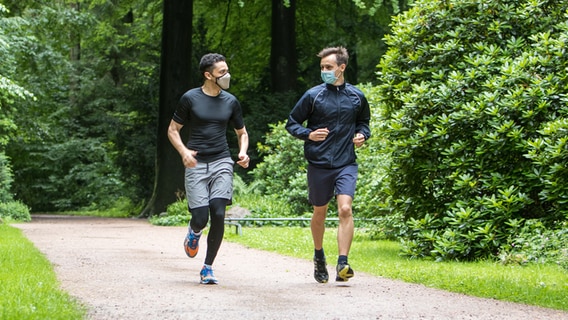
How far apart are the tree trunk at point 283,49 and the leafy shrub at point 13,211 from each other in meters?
7.93

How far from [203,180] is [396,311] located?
259 cm

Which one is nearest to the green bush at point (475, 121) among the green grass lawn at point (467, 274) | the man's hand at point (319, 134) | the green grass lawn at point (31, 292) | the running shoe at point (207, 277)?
the green grass lawn at point (467, 274)

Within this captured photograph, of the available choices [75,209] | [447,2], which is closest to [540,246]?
[447,2]

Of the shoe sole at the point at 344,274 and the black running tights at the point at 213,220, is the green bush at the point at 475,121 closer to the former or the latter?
the shoe sole at the point at 344,274

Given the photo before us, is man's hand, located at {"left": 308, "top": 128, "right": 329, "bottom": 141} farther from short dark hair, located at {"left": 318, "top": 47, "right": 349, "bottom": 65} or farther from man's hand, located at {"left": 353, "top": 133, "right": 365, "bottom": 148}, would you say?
short dark hair, located at {"left": 318, "top": 47, "right": 349, "bottom": 65}

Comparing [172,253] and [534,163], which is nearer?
[534,163]

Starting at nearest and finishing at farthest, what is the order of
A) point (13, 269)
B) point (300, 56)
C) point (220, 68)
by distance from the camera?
point (220, 68), point (13, 269), point (300, 56)

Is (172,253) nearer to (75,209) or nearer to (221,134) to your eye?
(221,134)

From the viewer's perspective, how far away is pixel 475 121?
10.3m

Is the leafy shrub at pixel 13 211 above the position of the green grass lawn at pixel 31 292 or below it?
below

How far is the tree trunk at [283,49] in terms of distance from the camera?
26.4m

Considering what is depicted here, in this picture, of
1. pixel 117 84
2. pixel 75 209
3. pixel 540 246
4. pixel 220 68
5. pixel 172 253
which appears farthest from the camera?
pixel 75 209

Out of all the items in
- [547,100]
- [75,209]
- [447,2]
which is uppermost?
[447,2]

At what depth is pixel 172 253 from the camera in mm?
12188
